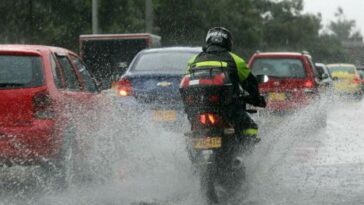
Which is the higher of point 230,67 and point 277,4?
point 230,67

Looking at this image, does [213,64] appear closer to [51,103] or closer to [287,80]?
[51,103]

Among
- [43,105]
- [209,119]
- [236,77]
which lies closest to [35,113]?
[43,105]

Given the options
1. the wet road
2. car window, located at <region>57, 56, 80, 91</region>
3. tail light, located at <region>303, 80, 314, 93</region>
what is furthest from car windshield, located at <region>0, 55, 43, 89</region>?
tail light, located at <region>303, 80, 314, 93</region>

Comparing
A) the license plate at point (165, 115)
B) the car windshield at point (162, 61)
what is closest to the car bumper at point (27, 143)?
the license plate at point (165, 115)

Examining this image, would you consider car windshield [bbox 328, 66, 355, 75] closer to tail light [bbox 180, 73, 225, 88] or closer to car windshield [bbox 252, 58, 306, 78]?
car windshield [bbox 252, 58, 306, 78]

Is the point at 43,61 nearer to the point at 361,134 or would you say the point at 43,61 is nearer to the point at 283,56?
the point at 361,134

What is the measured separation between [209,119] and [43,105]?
2.05 meters

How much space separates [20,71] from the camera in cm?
877

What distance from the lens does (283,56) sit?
58.6 ft

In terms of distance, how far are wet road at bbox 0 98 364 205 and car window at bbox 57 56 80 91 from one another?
2.13 ft

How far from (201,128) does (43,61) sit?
2271 millimetres

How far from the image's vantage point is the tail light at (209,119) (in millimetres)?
7586

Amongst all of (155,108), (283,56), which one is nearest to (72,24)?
(283,56)

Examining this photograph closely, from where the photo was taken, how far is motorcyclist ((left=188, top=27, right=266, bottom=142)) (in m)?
7.90
